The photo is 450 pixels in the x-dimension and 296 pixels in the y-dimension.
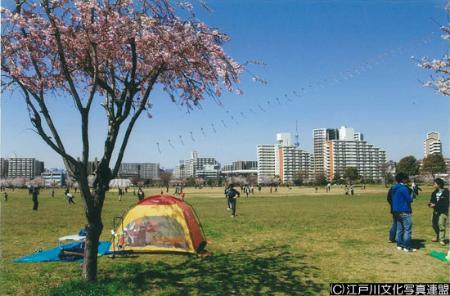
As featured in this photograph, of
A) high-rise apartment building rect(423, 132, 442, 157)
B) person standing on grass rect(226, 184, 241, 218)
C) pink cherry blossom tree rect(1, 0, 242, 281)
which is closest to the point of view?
pink cherry blossom tree rect(1, 0, 242, 281)

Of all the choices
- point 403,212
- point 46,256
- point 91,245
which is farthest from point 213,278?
point 403,212

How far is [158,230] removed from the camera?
13.9 m

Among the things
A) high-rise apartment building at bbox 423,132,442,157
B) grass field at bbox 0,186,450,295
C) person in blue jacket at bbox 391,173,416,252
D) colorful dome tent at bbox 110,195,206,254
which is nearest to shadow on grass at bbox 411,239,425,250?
grass field at bbox 0,186,450,295

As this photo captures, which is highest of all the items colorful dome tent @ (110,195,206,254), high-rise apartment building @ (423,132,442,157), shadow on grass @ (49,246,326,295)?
high-rise apartment building @ (423,132,442,157)

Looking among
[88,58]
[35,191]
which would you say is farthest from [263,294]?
[35,191]

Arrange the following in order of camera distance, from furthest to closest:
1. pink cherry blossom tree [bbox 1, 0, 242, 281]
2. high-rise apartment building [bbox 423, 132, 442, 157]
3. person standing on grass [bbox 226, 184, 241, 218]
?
high-rise apartment building [bbox 423, 132, 442, 157] < person standing on grass [bbox 226, 184, 241, 218] < pink cherry blossom tree [bbox 1, 0, 242, 281]

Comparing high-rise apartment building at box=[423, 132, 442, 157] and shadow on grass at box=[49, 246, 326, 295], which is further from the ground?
high-rise apartment building at box=[423, 132, 442, 157]

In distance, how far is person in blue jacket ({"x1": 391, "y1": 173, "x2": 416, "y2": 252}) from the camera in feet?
42.0

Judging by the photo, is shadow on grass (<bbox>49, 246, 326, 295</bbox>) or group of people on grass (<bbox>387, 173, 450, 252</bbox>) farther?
group of people on grass (<bbox>387, 173, 450, 252</bbox>)

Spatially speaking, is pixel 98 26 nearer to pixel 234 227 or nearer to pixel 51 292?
pixel 51 292

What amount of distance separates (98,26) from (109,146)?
2697mm

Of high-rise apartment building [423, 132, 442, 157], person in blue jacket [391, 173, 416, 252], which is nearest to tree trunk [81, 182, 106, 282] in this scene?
person in blue jacket [391, 173, 416, 252]

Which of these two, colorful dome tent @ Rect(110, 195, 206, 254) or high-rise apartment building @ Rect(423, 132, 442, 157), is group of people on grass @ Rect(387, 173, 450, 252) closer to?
colorful dome tent @ Rect(110, 195, 206, 254)

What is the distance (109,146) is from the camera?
9.53 meters
